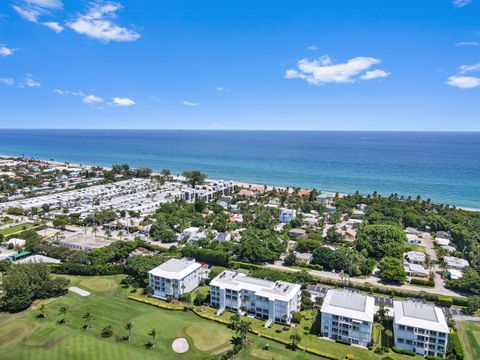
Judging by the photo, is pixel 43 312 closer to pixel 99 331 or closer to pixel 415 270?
pixel 99 331

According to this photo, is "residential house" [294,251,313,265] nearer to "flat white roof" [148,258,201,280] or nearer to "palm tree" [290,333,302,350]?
"flat white roof" [148,258,201,280]

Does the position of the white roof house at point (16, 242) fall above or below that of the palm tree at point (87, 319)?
above

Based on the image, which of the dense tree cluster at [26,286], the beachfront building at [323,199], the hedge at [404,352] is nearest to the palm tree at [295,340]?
the hedge at [404,352]

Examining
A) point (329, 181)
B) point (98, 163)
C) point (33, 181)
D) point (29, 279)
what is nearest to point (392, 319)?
point (29, 279)

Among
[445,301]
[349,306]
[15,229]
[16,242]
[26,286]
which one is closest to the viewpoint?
[349,306]

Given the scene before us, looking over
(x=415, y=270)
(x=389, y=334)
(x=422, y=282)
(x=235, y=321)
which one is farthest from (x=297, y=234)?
(x=235, y=321)

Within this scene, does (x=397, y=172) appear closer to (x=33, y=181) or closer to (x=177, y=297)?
(x=177, y=297)

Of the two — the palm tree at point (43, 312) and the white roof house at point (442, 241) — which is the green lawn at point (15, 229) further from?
the white roof house at point (442, 241)
